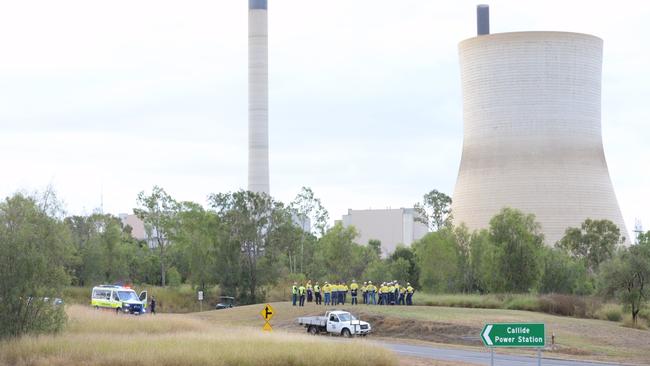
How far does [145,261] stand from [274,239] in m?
16.6

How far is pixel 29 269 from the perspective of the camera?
27.2m

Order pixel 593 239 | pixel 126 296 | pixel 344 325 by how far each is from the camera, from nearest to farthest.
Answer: pixel 344 325, pixel 126 296, pixel 593 239

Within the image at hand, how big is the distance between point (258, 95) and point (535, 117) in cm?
2812

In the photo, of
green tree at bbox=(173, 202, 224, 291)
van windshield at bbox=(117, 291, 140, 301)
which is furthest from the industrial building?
van windshield at bbox=(117, 291, 140, 301)

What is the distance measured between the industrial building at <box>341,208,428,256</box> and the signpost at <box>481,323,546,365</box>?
391ft

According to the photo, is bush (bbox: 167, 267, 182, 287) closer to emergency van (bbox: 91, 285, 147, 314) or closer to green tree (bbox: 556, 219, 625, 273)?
emergency van (bbox: 91, 285, 147, 314)

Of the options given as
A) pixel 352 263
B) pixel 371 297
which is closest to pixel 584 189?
pixel 352 263

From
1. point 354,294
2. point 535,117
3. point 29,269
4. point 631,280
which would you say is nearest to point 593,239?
point 535,117

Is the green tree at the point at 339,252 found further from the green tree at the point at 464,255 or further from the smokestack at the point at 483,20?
the smokestack at the point at 483,20

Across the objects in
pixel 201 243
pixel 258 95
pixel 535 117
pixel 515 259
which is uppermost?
pixel 258 95

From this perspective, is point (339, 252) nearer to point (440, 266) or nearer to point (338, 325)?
point (440, 266)

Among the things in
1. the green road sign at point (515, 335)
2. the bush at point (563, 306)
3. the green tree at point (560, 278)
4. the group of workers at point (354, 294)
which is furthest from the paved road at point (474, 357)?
the green tree at point (560, 278)

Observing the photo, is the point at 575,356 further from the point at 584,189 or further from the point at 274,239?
the point at 584,189

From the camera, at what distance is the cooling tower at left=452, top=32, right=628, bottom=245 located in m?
71.0
